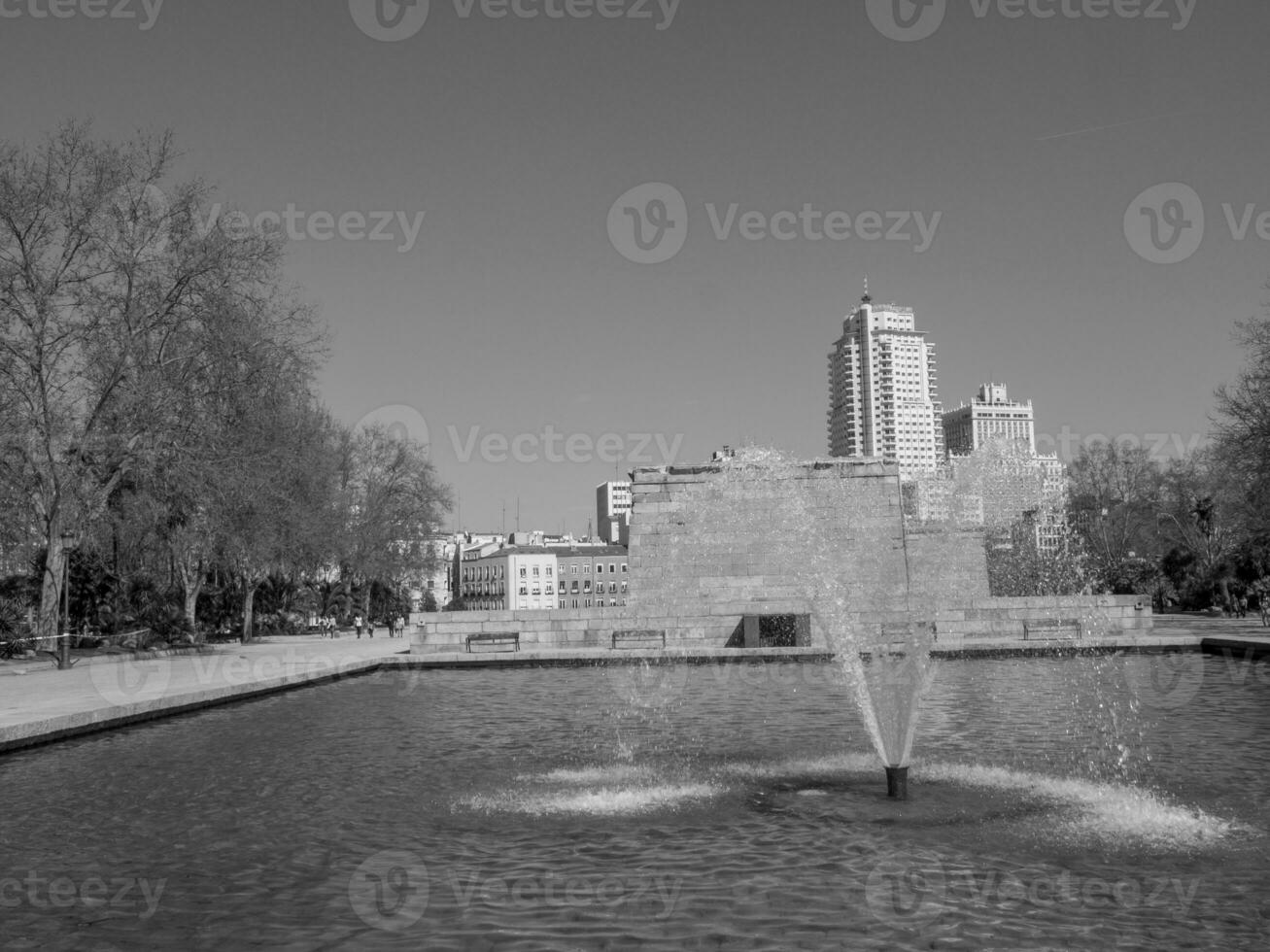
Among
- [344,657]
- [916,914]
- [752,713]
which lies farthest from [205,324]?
[916,914]

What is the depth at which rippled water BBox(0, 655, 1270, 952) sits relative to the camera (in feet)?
19.7

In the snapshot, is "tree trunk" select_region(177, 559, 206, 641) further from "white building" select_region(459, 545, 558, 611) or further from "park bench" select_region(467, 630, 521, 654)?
"white building" select_region(459, 545, 558, 611)

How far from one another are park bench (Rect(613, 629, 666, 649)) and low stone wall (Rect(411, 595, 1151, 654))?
365 mm

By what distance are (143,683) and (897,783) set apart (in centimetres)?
1475

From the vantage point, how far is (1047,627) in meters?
25.4

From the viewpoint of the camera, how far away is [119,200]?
85.8 feet

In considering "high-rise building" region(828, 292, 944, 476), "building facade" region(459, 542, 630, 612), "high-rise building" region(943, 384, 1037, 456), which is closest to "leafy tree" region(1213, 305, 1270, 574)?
"building facade" region(459, 542, 630, 612)

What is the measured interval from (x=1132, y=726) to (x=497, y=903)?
9092mm

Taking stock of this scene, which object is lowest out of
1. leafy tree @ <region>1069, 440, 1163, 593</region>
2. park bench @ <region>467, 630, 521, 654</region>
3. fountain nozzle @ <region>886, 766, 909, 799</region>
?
fountain nozzle @ <region>886, 766, 909, 799</region>

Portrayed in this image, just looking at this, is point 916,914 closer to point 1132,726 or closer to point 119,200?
point 1132,726

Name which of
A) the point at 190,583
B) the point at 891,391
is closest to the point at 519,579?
the point at 891,391

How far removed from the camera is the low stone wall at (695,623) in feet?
84.9

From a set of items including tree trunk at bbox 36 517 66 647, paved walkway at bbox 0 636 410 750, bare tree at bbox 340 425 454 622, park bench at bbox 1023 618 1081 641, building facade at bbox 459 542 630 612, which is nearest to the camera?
paved walkway at bbox 0 636 410 750

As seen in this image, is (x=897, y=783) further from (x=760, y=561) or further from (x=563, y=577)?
(x=563, y=577)
